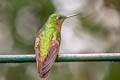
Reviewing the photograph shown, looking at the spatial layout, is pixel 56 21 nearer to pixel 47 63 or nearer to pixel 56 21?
pixel 56 21

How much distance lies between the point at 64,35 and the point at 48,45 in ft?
11.3

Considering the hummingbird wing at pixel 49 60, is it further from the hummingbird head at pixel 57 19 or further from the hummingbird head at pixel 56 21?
the hummingbird head at pixel 57 19

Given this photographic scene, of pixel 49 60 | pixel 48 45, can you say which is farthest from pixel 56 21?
pixel 49 60

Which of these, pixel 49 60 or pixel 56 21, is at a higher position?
pixel 49 60

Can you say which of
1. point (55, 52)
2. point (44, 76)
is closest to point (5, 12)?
point (55, 52)

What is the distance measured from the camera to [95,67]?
297 inches

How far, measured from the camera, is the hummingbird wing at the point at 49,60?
12.3 ft

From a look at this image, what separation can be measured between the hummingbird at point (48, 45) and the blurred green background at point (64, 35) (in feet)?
6.65

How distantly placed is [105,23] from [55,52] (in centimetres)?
356

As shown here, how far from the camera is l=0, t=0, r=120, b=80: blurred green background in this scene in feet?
23.7

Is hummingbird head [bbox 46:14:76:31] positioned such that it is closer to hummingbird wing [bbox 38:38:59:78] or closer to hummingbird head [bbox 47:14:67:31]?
hummingbird head [bbox 47:14:67:31]

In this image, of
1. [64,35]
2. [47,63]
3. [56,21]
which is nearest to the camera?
[47,63]

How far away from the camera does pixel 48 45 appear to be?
4.42 metres

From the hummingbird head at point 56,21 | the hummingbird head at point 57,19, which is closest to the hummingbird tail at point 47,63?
the hummingbird head at point 56,21
